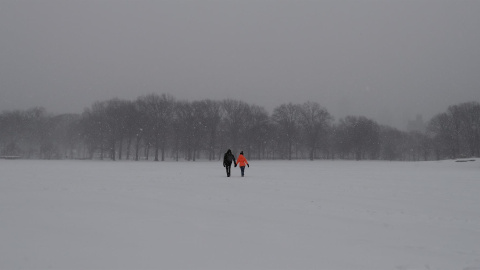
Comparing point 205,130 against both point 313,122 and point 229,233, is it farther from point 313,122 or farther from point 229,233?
point 229,233

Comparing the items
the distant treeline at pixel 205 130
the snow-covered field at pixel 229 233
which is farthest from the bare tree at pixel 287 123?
the snow-covered field at pixel 229 233

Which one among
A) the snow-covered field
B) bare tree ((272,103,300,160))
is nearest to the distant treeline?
bare tree ((272,103,300,160))

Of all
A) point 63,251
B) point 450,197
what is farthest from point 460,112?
point 63,251

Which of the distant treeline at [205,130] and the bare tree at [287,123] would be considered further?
the bare tree at [287,123]

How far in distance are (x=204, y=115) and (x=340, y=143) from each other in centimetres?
4528

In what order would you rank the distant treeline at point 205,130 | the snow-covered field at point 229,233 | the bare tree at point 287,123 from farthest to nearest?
the bare tree at point 287,123 → the distant treeline at point 205,130 → the snow-covered field at point 229,233

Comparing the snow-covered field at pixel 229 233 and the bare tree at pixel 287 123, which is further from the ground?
the bare tree at pixel 287 123

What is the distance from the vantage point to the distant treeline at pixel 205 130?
77125 millimetres

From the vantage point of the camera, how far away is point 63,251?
6438mm

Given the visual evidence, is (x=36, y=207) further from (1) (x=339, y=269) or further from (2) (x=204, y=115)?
(2) (x=204, y=115)

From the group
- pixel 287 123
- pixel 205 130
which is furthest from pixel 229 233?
pixel 287 123

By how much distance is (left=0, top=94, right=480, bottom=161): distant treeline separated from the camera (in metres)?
77.1

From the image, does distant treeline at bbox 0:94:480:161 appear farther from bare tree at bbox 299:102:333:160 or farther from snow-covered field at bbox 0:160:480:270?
snow-covered field at bbox 0:160:480:270

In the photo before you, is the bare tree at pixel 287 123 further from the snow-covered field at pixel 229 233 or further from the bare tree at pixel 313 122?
the snow-covered field at pixel 229 233
